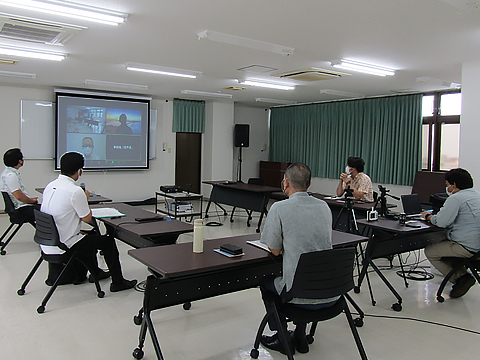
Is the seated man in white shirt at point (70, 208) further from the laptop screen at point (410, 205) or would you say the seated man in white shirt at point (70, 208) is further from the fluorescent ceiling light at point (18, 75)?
the fluorescent ceiling light at point (18, 75)

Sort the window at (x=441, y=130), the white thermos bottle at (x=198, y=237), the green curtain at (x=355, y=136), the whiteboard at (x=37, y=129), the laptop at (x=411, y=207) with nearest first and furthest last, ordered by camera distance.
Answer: the white thermos bottle at (x=198, y=237) → the laptop at (x=411, y=207) → the window at (x=441, y=130) → the whiteboard at (x=37, y=129) → the green curtain at (x=355, y=136)

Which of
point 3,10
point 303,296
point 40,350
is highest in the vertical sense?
point 3,10

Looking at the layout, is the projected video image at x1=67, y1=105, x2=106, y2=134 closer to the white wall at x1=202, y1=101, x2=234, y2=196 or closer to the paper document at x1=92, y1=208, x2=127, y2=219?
the white wall at x1=202, y1=101, x2=234, y2=196

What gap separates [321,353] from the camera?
2.72m

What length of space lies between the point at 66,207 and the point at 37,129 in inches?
225

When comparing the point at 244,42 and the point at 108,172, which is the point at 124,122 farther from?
the point at 244,42

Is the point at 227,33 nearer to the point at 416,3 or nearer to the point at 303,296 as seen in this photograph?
the point at 416,3

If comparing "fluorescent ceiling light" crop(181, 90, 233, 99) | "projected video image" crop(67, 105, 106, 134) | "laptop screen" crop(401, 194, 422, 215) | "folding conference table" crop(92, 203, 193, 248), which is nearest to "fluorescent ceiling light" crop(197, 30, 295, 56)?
"folding conference table" crop(92, 203, 193, 248)

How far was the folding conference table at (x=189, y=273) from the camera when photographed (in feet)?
7.63

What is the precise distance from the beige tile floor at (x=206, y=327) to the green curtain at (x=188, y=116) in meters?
6.29

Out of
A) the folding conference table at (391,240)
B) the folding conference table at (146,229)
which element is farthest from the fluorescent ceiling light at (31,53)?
the folding conference table at (391,240)

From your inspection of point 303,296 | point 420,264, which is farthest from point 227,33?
point 420,264

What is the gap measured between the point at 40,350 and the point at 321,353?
195cm

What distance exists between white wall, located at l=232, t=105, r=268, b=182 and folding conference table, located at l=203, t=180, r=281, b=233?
339 cm
